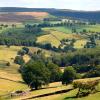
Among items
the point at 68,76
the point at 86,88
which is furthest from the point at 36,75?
the point at 86,88

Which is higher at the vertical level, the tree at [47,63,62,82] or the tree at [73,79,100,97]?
the tree at [73,79,100,97]

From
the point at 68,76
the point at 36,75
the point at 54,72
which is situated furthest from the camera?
the point at 54,72

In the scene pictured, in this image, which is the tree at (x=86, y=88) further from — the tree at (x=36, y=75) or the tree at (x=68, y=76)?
the tree at (x=68, y=76)

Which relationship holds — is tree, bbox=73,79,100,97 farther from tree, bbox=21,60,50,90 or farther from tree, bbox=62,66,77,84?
tree, bbox=62,66,77,84

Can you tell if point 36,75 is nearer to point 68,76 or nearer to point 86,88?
point 68,76

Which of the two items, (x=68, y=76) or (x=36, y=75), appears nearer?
(x=36, y=75)

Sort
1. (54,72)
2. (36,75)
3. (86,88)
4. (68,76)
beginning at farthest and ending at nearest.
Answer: (54,72) < (68,76) < (36,75) < (86,88)

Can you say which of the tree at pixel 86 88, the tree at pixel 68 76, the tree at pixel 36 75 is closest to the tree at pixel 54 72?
the tree at pixel 68 76

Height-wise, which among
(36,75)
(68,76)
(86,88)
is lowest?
(68,76)

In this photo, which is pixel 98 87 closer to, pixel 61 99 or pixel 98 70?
pixel 61 99

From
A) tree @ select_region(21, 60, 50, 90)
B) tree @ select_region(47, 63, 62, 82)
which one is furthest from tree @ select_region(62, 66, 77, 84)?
tree @ select_region(47, 63, 62, 82)

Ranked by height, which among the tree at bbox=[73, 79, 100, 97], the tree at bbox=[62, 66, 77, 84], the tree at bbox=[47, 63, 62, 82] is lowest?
the tree at bbox=[47, 63, 62, 82]

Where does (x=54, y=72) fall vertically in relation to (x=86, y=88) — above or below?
below
